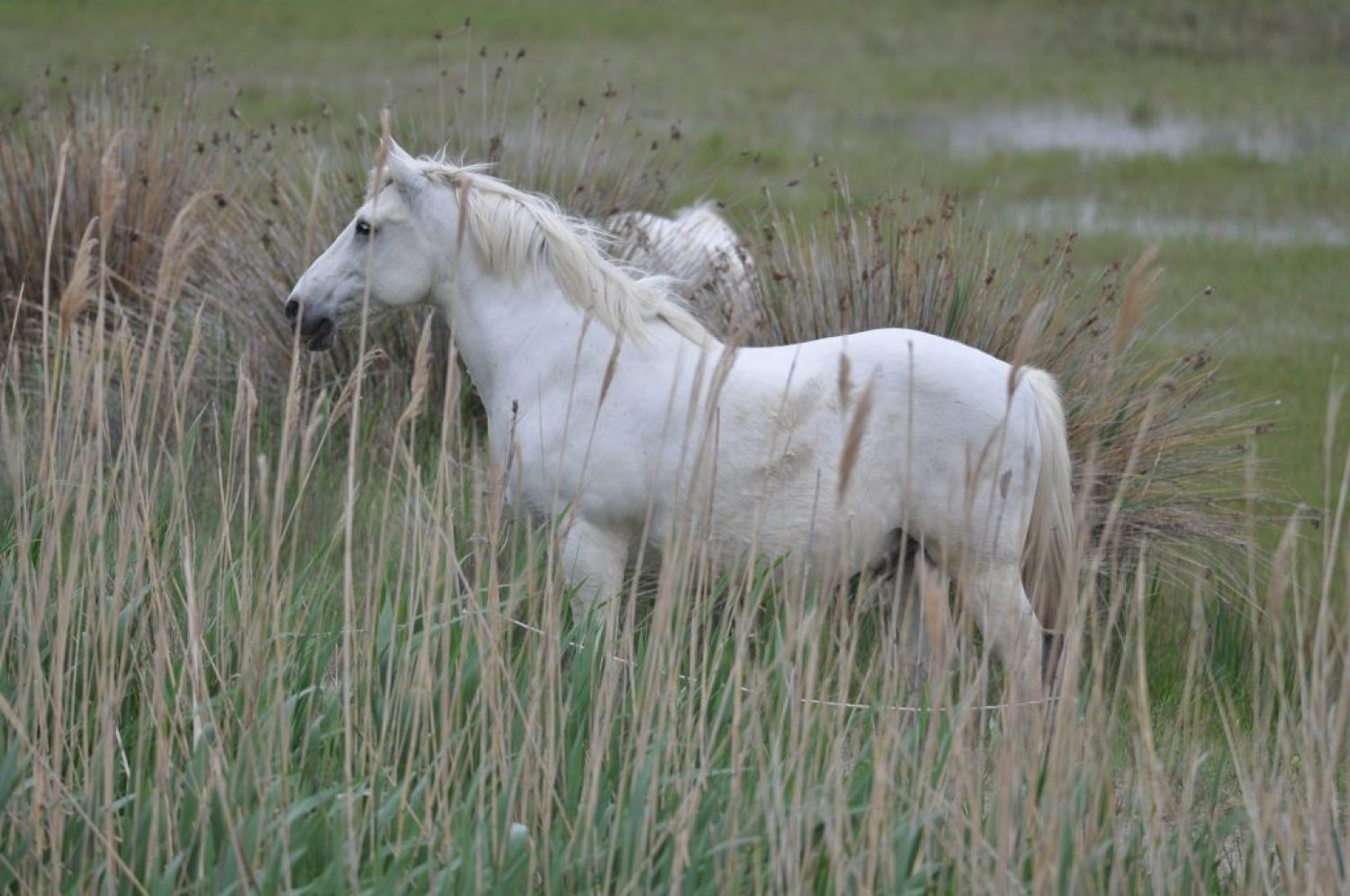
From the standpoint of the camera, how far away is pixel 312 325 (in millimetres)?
4844

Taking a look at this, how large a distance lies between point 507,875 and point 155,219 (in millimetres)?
4815

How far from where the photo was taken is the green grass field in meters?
3.20

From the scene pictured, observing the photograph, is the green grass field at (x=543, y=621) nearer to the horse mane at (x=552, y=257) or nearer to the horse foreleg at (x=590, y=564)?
the horse foreleg at (x=590, y=564)

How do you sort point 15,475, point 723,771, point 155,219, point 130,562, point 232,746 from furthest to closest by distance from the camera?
point 155,219
point 130,562
point 15,475
point 232,746
point 723,771

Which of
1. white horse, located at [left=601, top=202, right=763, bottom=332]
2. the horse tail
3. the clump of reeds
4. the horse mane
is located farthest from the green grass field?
the horse mane

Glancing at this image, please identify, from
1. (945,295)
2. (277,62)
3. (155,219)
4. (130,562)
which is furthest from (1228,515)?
(277,62)

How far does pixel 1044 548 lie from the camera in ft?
15.1

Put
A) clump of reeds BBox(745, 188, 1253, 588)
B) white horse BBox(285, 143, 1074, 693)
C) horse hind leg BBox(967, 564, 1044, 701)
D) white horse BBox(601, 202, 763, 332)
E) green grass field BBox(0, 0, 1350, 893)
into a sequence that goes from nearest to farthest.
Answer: green grass field BBox(0, 0, 1350, 893), horse hind leg BBox(967, 564, 1044, 701), white horse BBox(285, 143, 1074, 693), clump of reeds BBox(745, 188, 1253, 588), white horse BBox(601, 202, 763, 332)

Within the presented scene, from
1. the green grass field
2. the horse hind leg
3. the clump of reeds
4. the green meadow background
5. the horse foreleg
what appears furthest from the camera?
the green meadow background

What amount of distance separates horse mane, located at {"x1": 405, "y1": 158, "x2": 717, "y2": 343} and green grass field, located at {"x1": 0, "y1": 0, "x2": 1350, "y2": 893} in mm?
544

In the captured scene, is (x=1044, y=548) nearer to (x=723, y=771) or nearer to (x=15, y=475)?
(x=723, y=771)

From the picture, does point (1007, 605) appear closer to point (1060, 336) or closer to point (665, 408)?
point (665, 408)

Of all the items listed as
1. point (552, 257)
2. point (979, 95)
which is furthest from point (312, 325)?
point (979, 95)

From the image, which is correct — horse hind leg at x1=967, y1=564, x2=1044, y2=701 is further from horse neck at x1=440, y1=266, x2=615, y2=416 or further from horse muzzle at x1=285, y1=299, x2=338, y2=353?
horse muzzle at x1=285, y1=299, x2=338, y2=353
